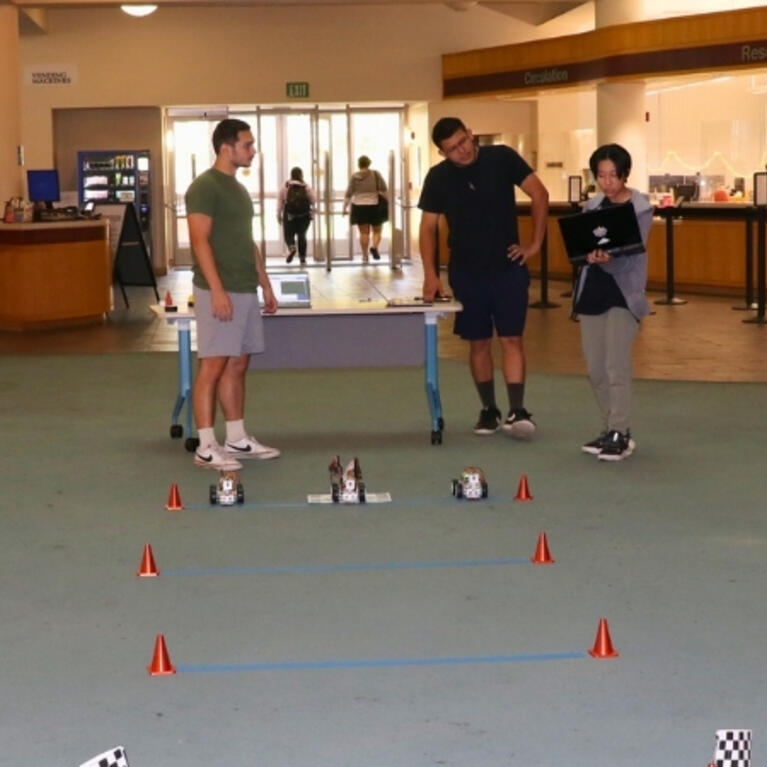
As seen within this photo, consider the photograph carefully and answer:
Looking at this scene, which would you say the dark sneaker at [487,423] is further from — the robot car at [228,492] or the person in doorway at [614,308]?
the robot car at [228,492]

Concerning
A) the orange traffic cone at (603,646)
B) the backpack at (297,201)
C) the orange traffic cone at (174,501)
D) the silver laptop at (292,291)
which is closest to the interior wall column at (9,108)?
the backpack at (297,201)

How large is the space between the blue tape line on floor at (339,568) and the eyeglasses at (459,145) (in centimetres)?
300

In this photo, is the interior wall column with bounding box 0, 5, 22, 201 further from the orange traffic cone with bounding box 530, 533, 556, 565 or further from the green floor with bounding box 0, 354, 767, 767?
the orange traffic cone with bounding box 530, 533, 556, 565

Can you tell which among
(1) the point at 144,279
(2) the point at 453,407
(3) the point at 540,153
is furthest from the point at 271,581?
(3) the point at 540,153

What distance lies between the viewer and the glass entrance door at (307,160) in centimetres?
2434

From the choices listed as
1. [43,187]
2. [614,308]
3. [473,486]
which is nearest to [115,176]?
[43,187]

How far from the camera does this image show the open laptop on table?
722cm

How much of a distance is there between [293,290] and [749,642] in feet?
13.2

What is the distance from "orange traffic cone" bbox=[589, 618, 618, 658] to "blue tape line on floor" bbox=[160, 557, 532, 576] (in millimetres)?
1105

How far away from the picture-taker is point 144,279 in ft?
55.0

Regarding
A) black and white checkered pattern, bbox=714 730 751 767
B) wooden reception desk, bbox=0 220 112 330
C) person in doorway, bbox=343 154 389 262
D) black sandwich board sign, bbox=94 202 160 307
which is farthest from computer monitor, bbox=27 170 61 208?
black and white checkered pattern, bbox=714 730 751 767

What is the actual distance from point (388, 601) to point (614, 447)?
2.66 m

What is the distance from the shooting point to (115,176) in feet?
76.8

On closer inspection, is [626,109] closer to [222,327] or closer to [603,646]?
[222,327]
